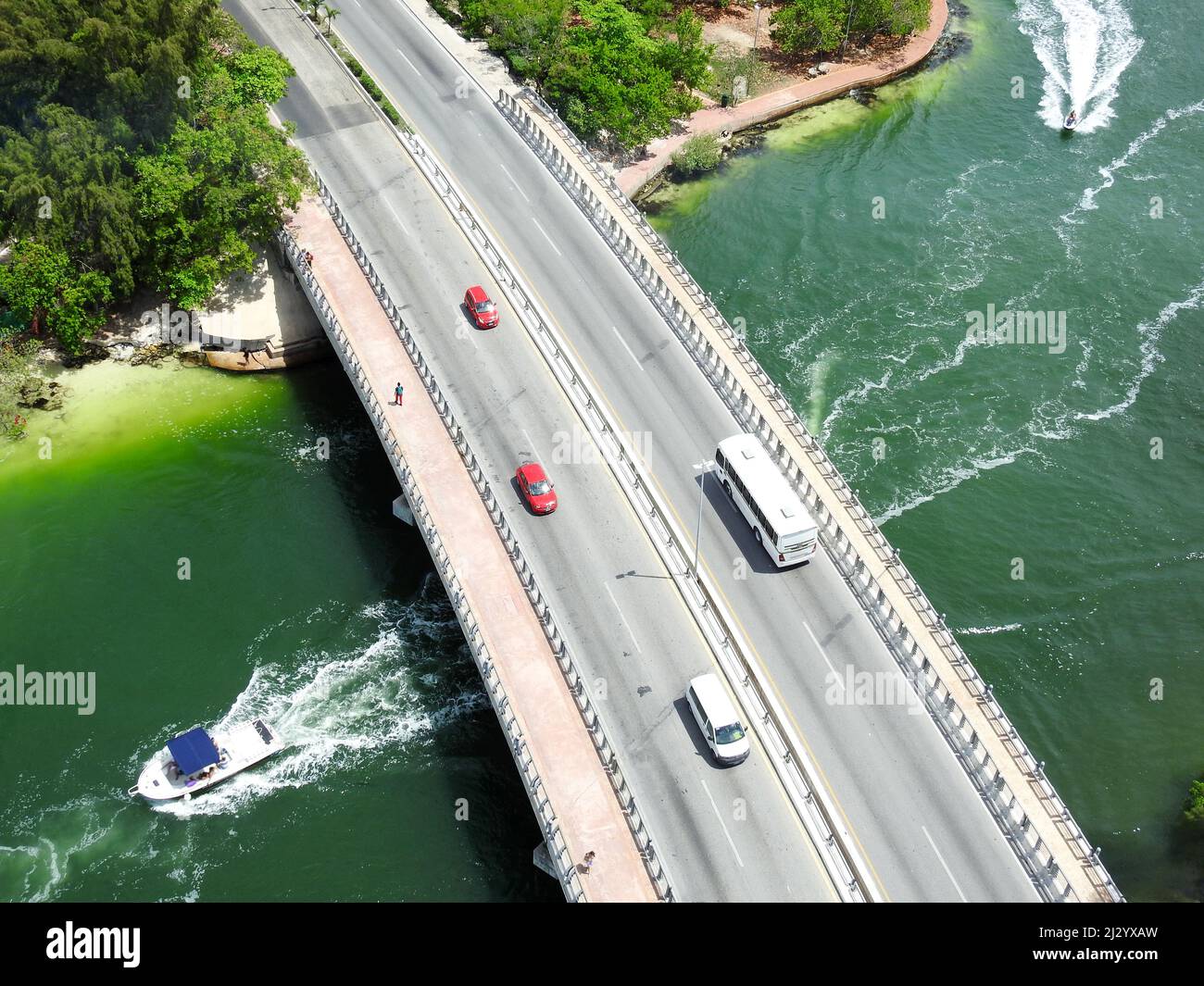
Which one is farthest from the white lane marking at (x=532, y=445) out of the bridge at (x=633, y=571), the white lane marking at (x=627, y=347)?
the white lane marking at (x=627, y=347)

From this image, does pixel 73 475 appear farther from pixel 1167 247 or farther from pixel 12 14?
pixel 1167 247

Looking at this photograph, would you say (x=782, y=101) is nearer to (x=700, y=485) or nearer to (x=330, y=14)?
(x=330, y=14)

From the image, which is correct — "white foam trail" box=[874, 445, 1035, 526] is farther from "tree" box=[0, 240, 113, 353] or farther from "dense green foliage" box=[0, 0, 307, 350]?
"tree" box=[0, 240, 113, 353]

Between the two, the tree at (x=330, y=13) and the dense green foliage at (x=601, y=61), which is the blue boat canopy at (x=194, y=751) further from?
the tree at (x=330, y=13)

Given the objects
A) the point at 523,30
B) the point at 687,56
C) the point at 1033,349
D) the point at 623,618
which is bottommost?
the point at 623,618

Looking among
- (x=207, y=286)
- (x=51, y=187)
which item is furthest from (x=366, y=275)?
(x=51, y=187)

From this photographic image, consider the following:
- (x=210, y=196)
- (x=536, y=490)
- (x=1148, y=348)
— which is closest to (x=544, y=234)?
(x=210, y=196)
